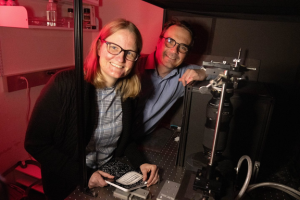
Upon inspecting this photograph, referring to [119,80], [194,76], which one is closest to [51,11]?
[119,80]

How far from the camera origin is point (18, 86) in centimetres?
161

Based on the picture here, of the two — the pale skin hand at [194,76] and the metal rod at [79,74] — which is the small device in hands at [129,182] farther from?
the pale skin hand at [194,76]

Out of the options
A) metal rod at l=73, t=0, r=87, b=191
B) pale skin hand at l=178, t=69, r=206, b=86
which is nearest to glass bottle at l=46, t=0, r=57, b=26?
pale skin hand at l=178, t=69, r=206, b=86

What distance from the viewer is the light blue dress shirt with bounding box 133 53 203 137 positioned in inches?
51.5

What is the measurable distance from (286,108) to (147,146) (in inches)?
35.4

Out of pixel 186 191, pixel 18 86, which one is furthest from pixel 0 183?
pixel 18 86

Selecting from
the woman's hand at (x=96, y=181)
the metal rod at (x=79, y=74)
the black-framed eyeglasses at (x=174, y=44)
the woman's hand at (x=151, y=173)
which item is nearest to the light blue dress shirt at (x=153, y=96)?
the black-framed eyeglasses at (x=174, y=44)

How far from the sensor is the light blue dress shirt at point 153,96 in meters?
1.31

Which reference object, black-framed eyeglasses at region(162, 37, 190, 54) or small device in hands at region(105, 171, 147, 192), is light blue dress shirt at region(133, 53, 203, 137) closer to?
black-framed eyeglasses at region(162, 37, 190, 54)

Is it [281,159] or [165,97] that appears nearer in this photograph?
[281,159]

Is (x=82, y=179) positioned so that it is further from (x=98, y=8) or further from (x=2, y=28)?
(x=98, y=8)

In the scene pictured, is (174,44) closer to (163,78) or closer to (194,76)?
(163,78)

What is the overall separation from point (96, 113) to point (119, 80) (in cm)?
19

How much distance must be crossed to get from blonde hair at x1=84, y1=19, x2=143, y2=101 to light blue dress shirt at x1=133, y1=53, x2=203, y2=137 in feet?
0.74
